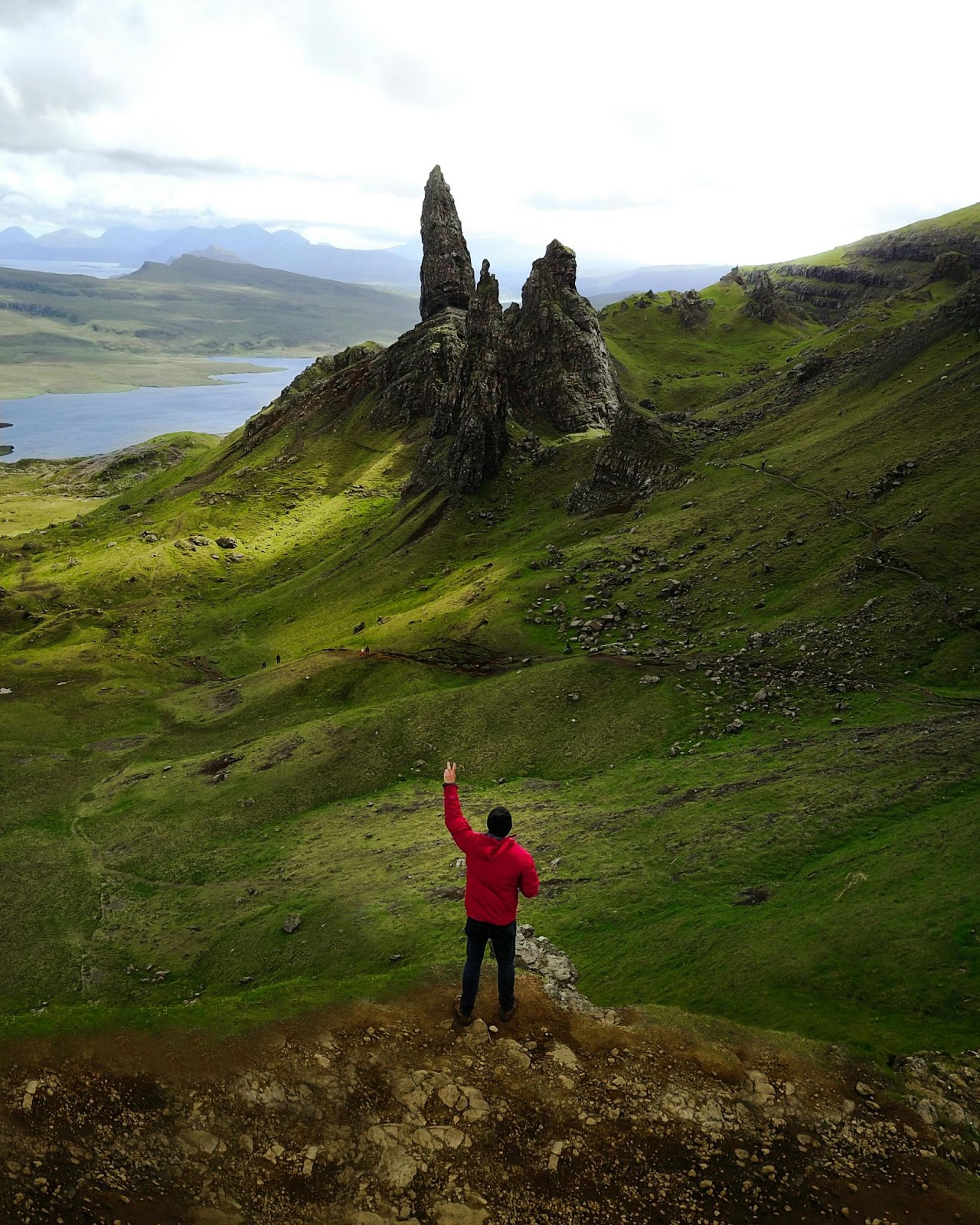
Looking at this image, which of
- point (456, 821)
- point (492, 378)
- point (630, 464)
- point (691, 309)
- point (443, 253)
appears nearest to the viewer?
point (456, 821)

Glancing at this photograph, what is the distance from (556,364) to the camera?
128 metres

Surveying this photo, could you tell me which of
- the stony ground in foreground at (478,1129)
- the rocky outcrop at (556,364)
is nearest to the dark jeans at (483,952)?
the stony ground in foreground at (478,1129)

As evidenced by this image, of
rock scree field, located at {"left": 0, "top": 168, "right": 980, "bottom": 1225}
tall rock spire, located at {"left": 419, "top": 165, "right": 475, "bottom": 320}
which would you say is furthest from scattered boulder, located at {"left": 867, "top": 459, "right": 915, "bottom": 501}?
tall rock spire, located at {"left": 419, "top": 165, "right": 475, "bottom": 320}

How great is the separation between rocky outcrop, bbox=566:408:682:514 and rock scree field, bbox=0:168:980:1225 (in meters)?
0.55

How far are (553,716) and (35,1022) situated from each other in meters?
34.0

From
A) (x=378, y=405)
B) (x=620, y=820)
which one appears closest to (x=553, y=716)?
(x=620, y=820)

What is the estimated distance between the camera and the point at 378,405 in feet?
579

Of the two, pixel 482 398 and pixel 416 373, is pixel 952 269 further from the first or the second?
pixel 416 373

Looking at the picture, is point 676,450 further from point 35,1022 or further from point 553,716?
point 35,1022

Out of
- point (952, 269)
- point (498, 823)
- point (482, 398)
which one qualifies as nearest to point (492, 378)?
point (482, 398)

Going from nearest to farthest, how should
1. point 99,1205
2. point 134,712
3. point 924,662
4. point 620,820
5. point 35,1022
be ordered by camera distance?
point 99,1205 → point 35,1022 → point 620,820 → point 924,662 → point 134,712

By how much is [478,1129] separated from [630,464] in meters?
75.6

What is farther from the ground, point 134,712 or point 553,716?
point 553,716

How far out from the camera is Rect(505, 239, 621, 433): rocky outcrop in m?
125
